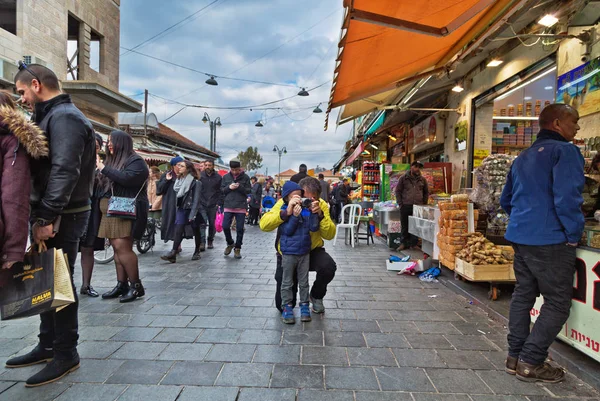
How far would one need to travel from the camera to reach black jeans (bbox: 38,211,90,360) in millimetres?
2438

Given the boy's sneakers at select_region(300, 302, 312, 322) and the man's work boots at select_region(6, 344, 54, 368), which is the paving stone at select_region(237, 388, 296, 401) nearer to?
the boy's sneakers at select_region(300, 302, 312, 322)

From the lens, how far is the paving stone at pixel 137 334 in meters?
3.08

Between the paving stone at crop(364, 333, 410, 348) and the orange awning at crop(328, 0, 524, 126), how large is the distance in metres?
2.77

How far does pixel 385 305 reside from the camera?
164 inches

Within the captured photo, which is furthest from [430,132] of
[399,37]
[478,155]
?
[399,37]

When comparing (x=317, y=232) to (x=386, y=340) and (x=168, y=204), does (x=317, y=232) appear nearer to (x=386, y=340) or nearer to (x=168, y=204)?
(x=386, y=340)

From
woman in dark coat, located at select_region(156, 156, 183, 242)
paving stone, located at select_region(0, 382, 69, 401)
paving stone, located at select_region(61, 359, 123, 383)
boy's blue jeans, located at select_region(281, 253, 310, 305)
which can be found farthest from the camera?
woman in dark coat, located at select_region(156, 156, 183, 242)

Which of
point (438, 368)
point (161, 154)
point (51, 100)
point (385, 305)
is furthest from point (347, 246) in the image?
point (161, 154)

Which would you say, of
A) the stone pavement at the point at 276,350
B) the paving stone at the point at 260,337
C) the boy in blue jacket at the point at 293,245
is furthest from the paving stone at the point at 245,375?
the boy in blue jacket at the point at 293,245

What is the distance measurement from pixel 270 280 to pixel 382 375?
115 inches

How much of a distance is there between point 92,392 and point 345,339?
6.38 ft

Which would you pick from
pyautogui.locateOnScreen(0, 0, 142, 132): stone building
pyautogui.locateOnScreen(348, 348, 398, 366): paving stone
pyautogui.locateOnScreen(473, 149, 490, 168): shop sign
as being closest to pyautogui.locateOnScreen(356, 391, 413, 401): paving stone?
pyautogui.locateOnScreen(348, 348, 398, 366): paving stone

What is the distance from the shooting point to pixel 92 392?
2.25 m

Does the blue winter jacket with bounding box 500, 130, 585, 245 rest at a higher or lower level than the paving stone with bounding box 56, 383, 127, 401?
higher
